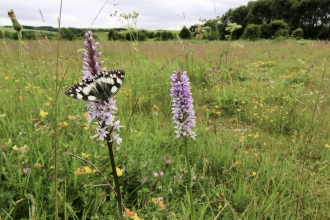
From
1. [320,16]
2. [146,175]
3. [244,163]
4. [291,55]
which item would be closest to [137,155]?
[146,175]

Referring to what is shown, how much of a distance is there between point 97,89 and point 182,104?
491 millimetres

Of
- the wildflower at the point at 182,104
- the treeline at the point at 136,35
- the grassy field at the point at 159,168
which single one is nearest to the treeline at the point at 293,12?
the treeline at the point at 136,35

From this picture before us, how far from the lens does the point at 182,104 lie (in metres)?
1.40

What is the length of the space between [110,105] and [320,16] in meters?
55.6

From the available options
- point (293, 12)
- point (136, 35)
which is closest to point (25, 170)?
point (136, 35)

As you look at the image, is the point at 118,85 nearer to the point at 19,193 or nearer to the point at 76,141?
the point at 19,193

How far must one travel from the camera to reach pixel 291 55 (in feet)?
32.3

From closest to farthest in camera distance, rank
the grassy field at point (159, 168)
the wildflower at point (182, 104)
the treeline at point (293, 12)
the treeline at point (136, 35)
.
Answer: the wildflower at point (182, 104), the grassy field at point (159, 168), the treeline at point (136, 35), the treeline at point (293, 12)

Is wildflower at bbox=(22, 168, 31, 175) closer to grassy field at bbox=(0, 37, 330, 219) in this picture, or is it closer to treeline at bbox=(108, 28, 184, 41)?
grassy field at bbox=(0, 37, 330, 219)

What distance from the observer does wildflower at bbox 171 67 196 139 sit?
4.49 feet

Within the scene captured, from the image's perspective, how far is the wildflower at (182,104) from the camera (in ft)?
4.49

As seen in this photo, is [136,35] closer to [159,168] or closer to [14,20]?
[159,168]

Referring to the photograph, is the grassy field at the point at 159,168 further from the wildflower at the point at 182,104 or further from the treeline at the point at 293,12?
the treeline at the point at 293,12

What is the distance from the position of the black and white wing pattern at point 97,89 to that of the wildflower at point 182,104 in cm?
34
